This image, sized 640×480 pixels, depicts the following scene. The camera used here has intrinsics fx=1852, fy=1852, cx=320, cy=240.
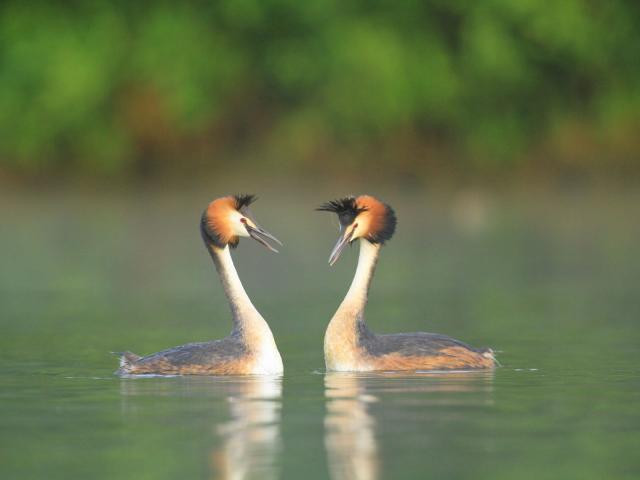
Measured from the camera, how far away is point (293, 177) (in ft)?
111

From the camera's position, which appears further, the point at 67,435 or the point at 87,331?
the point at 87,331

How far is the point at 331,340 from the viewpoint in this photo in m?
10.5

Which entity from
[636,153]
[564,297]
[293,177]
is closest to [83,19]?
[293,177]

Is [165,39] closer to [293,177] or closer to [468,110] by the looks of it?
[293,177]

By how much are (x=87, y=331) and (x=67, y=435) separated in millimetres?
4912

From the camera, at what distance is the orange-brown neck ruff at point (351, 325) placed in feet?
34.0

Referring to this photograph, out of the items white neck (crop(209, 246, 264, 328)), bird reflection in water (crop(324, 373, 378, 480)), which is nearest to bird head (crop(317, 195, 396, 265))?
white neck (crop(209, 246, 264, 328))

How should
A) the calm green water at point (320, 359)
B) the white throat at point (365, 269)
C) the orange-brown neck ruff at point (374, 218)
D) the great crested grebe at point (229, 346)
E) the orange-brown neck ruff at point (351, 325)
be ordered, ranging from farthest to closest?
the white throat at point (365, 269), the orange-brown neck ruff at point (374, 218), the orange-brown neck ruff at point (351, 325), the great crested grebe at point (229, 346), the calm green water at point (320, 359)

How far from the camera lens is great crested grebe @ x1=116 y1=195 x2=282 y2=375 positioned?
32.7ft

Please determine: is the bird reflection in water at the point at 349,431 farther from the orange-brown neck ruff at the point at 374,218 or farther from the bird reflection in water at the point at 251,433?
the orange-brown neck ruff at the point at 374,218

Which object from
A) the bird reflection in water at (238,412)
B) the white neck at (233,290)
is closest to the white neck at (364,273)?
the white neck at (233,290)

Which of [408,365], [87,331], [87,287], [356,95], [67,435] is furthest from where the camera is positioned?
[356,95]

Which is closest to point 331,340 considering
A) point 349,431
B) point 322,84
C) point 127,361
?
point 127,361

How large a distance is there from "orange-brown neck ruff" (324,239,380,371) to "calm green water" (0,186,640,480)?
16 cm
